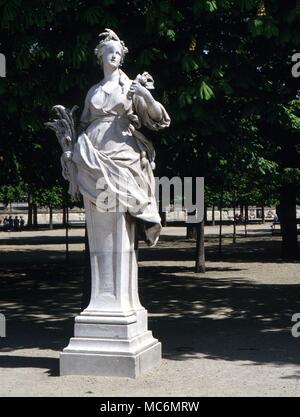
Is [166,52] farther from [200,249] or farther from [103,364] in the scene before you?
[200,249]

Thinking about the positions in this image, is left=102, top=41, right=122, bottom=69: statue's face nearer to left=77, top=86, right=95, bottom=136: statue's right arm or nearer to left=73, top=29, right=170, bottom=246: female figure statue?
left=73, top=29, right=170, bottom=246: female figure statue

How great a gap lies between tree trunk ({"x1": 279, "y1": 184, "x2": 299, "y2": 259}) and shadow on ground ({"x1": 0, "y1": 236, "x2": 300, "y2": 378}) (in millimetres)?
4334

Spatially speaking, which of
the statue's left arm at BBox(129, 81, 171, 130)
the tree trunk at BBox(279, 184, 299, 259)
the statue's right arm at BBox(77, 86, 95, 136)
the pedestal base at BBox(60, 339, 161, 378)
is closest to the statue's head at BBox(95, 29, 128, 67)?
the statue's right arm at BBox(77, 86, 95, 136)

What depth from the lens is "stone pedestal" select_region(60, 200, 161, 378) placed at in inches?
315

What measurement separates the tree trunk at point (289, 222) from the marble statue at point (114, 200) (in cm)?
1828

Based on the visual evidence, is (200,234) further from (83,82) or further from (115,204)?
(115,204)

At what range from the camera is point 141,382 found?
7.84 m

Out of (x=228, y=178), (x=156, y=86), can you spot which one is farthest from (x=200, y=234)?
(x=156, y=86)

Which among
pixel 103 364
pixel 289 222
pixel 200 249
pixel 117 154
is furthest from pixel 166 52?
pixel 289 222

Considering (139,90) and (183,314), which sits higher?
(139,90)

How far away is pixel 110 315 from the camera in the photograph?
26.7 ft

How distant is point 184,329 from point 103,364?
12.2 feet

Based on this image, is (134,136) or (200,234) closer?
(134,136)

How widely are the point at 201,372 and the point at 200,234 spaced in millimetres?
12661
